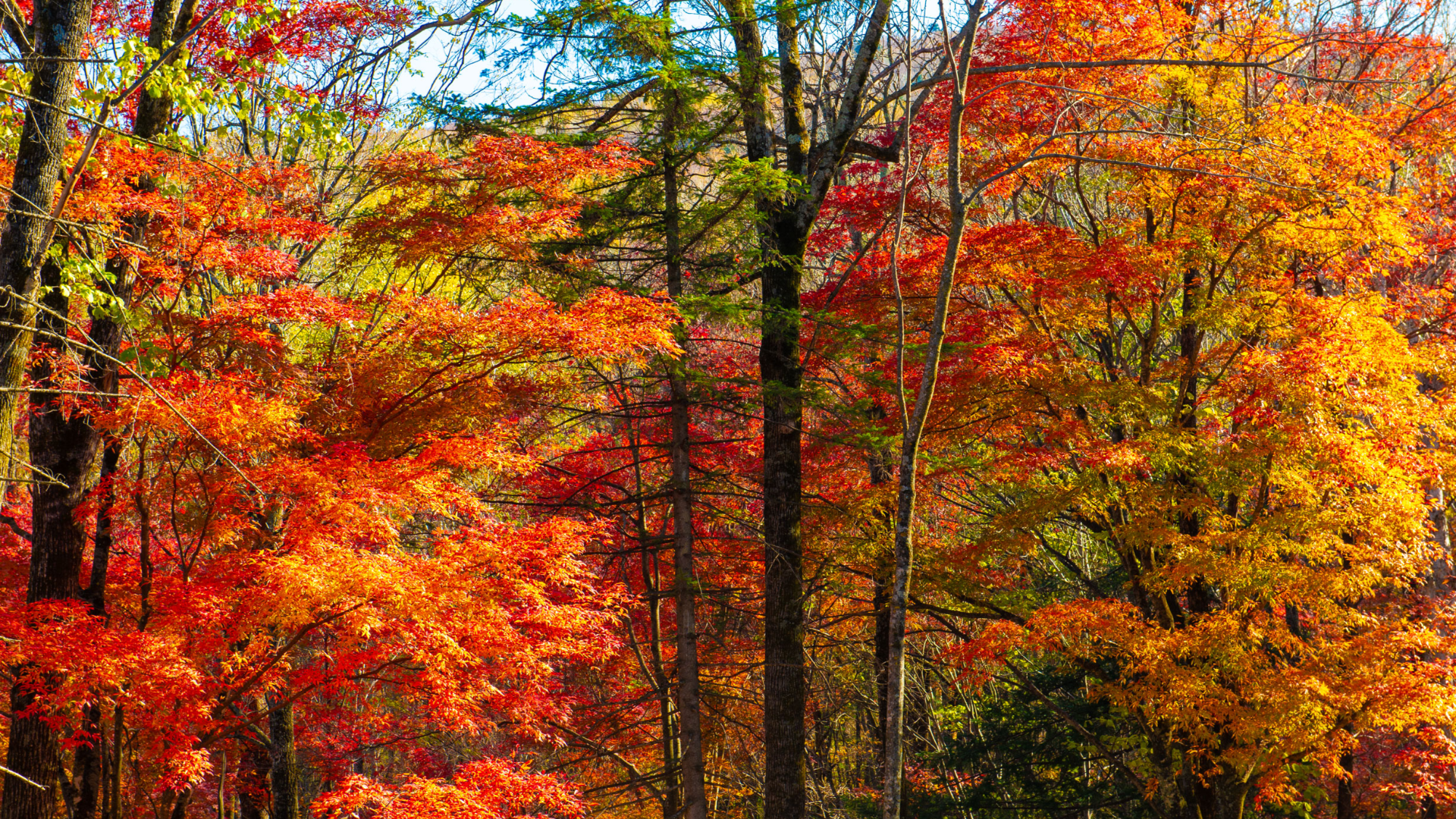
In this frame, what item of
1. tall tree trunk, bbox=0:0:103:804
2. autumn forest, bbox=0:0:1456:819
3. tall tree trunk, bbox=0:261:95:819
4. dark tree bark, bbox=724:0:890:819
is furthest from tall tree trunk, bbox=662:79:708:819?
tall tree trunk, bbox=0:0:103:804

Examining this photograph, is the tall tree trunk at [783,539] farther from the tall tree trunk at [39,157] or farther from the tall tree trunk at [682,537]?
the tall tree trunk at [39,157]

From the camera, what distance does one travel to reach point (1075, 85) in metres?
9.20

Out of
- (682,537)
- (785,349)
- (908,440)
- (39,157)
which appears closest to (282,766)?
(682,537)

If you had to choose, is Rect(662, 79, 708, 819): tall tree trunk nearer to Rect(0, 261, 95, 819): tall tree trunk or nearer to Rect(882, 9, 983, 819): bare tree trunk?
Rect(882, 9, 983, 819): bare tree trunk

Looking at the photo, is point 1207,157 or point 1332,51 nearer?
point 1207,157

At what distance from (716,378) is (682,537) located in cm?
206

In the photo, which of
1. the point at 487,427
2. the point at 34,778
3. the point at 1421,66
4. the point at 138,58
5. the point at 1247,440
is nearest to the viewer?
the point at 138,58

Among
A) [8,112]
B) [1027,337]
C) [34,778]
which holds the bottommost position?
[34,778]

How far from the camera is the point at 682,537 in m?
10.5

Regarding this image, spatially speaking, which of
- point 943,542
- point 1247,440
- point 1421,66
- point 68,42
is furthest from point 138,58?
point 1421,66

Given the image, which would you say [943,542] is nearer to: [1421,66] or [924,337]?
[924,337]

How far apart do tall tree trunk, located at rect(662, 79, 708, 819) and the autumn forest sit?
0.21 ft

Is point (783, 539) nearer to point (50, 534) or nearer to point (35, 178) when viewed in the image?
point (50, 534)

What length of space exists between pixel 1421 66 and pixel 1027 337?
587 centimetres
